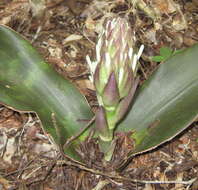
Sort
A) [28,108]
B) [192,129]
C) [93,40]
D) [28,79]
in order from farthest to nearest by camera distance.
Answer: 1. [93,40]
2. [192,129]
3. [28,79]
4. [28,108]

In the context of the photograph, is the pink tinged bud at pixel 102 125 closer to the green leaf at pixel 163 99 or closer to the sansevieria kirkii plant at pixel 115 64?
the sansevieria kirkii plant at pixel 115 64

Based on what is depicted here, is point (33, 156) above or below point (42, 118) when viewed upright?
below

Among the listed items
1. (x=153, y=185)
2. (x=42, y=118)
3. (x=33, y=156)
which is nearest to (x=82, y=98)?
Result: (x=42, y=118)

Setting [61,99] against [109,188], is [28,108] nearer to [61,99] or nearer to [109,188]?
[61,99]

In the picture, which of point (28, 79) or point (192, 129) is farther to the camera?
point (192, 129)

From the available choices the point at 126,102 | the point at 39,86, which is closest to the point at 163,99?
the point at 126,102

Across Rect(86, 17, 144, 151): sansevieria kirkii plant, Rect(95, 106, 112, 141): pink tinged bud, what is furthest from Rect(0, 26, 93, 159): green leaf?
Rect(86, 17, 144, 151): sansevieria kirkii plant

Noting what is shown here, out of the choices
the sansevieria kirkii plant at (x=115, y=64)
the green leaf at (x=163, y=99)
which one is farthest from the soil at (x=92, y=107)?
the sansevieria kirkii plant at (x=115, y=64)
